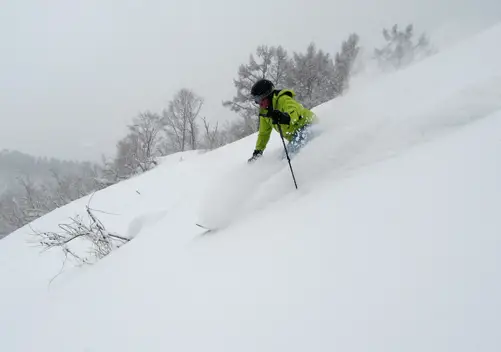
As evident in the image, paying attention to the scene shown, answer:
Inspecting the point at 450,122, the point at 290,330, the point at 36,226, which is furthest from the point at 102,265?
the point at 36,226

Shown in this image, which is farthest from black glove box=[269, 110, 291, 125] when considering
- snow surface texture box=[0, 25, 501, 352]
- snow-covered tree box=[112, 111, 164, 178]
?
snow-covered tree box=[112, 111, 164, 178]

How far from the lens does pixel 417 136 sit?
8.90 ft

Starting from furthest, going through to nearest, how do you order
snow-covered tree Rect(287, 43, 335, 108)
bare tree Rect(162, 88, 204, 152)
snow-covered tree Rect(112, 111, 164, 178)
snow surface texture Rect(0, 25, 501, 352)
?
bare tree Rect(162, 88, 204, 152) → snow-covered tree Rect(287, 43, 335, 108) → snow-covered tree Rect(112, 111, 164, 178) → snow surface texture Rect(0, 25, 501, 352)

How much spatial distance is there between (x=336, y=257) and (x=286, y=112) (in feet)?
7.22

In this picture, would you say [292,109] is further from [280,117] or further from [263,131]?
[263,131]

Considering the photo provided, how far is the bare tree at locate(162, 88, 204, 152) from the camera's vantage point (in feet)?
95.5

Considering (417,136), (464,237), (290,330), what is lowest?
(290,330)

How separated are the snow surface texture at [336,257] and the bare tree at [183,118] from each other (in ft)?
87.1

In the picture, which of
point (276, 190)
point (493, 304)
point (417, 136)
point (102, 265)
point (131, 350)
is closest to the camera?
point (493, 304)

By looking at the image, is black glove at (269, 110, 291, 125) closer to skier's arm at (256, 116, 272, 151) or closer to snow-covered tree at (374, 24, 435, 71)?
skier's arm at (256, 116, 272, 151)

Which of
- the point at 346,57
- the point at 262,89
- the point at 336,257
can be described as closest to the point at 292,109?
the point at 262,89

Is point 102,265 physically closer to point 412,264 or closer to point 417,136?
point 412,264

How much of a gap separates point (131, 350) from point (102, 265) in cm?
268

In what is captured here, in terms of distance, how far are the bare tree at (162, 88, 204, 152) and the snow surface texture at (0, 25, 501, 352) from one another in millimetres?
26546
